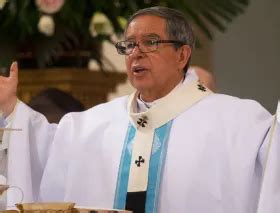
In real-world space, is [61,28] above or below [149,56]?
above

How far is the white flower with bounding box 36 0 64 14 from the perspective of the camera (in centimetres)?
655

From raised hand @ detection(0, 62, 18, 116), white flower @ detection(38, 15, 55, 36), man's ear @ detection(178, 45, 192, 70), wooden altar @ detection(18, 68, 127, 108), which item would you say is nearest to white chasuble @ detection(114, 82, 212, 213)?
man's ear @ detection(178, 45, 192, 70)

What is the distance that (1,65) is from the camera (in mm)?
6672

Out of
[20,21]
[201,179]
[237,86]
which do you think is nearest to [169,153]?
[201,179]

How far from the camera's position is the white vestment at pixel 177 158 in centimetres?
509

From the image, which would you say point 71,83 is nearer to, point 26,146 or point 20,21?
point 20,21

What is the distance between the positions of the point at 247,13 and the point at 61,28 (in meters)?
3.07

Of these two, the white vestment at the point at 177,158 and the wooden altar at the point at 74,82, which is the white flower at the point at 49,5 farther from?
the white vestment at the point at 177,158

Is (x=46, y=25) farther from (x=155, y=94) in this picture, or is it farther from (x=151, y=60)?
(x=151, y=60)

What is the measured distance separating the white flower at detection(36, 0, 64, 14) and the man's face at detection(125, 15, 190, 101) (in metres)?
1.40

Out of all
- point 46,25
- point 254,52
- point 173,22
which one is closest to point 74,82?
point 46,25

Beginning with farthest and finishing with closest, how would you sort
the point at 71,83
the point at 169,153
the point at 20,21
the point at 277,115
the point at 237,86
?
the point at 237,86 → the point at 71,83 → the point at 20,21 → the point at 169,153 → the point at 277,115

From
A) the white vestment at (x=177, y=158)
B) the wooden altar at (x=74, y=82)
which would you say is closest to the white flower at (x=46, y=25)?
the wooden altar at (x=74, y=82)

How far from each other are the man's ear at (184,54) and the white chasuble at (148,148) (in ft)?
0.36
